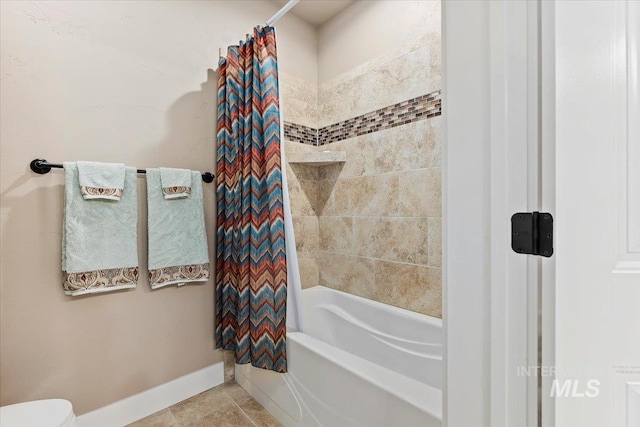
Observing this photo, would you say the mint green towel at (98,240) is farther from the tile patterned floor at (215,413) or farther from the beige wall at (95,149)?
the tile patterned floor at (215,413)

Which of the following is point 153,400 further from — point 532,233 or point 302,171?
point 532,233

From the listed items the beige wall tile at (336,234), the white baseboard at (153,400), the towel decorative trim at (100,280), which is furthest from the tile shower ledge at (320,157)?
the white baseboard at (153,400)

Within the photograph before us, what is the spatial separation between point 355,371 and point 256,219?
2.95 feet

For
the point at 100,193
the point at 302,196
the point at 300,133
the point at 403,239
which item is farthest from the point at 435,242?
the point at 100,193

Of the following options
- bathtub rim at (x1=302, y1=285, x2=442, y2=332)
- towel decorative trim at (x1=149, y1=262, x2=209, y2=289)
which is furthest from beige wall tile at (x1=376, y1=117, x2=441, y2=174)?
towel decorative trim at (x1=149, y1=262, x2=209, y2=289)

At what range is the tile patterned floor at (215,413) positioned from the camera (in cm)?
163

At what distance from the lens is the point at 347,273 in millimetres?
2332

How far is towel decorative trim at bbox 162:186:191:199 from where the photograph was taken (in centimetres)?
173

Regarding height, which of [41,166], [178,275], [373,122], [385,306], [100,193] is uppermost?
[373,122]

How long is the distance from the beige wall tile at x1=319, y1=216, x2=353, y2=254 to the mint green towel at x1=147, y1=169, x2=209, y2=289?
0.97m

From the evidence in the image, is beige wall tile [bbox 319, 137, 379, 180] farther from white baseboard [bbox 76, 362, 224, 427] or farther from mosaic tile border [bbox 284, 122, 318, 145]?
white baseboard [bbox 76, 362, 224, 427]

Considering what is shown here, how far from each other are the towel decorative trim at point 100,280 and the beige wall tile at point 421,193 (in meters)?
1.61
